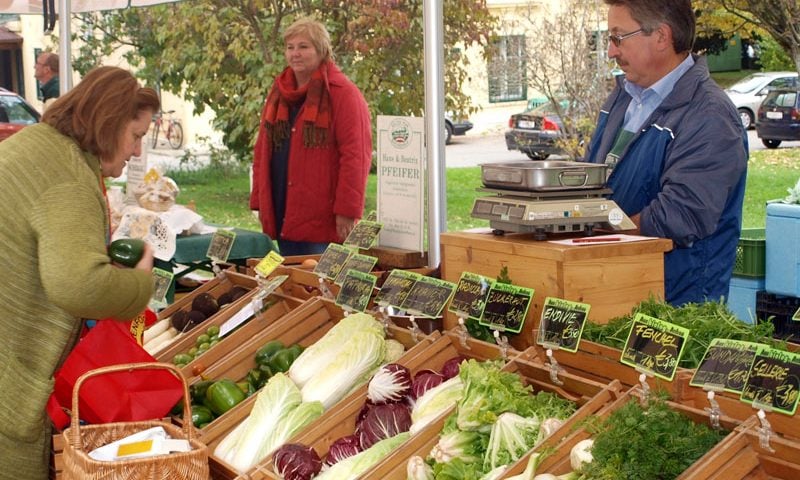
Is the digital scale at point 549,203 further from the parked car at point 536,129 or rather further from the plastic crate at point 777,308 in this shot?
the parked car at point 536,129

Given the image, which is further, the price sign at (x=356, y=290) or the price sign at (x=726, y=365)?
the price sign at (x=356, y=290)

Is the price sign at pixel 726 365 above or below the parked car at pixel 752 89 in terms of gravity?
below

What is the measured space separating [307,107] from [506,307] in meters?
2.88

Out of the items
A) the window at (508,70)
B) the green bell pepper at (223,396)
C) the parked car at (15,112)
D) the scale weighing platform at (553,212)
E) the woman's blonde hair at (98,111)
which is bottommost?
the green bell pepper at (223,396)

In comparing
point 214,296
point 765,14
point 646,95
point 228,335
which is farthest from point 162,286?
point 765,14

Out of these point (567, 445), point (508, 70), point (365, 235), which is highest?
point (508, 70)

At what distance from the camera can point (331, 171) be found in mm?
5363

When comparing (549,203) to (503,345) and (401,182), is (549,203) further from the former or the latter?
(401,182)

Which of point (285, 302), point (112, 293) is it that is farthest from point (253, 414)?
point (285, 302)

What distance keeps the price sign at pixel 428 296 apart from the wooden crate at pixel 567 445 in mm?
710

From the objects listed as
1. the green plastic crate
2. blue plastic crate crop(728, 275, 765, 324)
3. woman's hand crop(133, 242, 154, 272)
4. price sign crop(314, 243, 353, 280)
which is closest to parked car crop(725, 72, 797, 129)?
the green plastic crate

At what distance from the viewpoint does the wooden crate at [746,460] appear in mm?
1887

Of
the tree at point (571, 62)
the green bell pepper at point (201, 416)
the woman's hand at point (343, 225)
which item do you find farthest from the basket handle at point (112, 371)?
the tree at point (571, 62)

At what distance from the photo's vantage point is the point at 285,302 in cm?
387
